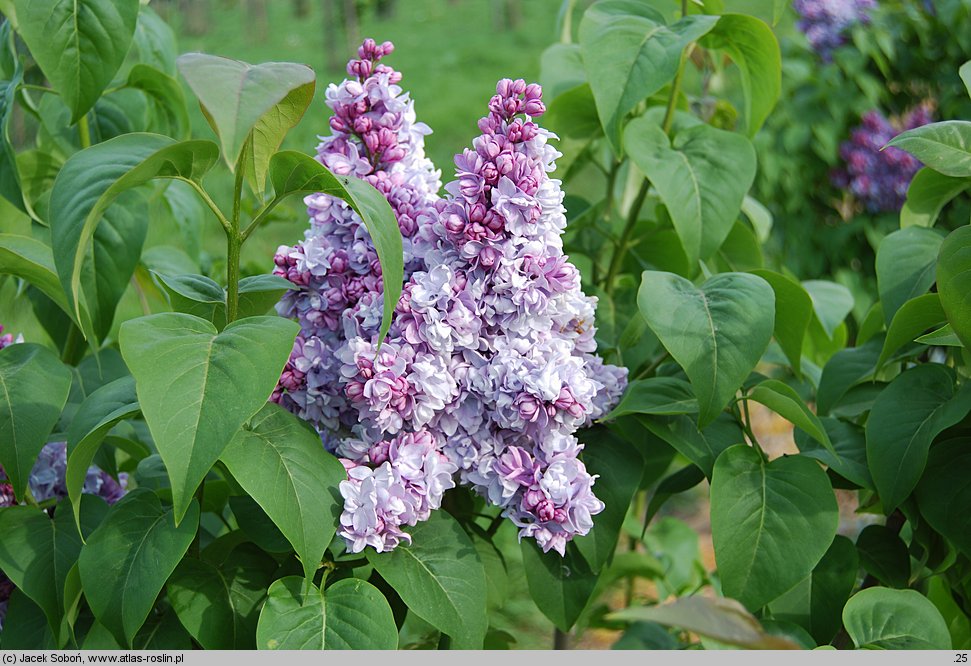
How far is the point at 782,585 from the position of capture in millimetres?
912

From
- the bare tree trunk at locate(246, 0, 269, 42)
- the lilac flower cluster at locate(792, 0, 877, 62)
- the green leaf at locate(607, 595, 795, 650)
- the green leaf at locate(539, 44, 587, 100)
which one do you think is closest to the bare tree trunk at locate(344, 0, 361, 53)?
the bare tree trunk at locate(246, 0, 269, 42)

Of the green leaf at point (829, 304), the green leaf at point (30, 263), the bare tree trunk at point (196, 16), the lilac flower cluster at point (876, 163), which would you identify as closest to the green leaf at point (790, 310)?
the green leaf at point (829, 304)

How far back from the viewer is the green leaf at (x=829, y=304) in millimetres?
1386

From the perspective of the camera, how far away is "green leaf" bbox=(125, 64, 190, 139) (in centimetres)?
126

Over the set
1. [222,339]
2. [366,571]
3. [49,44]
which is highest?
[49,44]

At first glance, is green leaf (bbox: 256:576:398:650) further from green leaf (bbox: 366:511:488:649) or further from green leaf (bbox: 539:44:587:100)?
green leaf (bbox: 539:44:587:100)

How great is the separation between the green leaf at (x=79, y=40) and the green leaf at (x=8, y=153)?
131mm

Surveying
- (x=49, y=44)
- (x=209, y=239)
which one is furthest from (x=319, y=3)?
(x=49, y=44)

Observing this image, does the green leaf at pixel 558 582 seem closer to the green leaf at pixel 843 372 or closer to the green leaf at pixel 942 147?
the green leaf at pixel 843 372

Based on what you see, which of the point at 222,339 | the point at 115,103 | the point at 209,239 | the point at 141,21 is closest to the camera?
the point at 222,339

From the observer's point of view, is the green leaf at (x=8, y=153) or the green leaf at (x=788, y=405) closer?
the green leaf at (x=788, y=405)

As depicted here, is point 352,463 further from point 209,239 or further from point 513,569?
point 209,239

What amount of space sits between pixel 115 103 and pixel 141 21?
18 cm

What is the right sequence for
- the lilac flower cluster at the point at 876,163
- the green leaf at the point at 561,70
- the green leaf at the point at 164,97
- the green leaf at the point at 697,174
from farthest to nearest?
the lilac flower cluster at the point at 876,163, the green leaf at the point at 561,70, the green leaf at the point at 164,97, the green leaf at the point at 697,174
